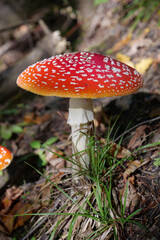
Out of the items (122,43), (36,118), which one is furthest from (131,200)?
(122,43)

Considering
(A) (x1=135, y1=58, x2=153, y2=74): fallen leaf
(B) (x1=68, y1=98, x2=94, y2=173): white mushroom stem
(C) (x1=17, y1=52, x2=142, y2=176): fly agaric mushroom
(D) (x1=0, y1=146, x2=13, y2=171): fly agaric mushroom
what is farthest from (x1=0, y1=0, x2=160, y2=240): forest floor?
(C) (x1=17, y1=52, x2=142, y2=176): fly agaric mushroom

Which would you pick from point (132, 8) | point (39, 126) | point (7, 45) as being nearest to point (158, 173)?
point (39, 126)

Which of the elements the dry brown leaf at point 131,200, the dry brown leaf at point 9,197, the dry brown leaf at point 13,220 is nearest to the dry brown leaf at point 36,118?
the dry brown leaf at point 9,197

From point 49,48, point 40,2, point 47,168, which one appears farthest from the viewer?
point 40,2

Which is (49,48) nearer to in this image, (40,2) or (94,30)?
(94,30)

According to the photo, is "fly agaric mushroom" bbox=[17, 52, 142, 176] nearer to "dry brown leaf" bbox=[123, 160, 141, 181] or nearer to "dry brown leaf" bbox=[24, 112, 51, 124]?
"dry brown leaf" bbox=[123, 160, 141, 181]

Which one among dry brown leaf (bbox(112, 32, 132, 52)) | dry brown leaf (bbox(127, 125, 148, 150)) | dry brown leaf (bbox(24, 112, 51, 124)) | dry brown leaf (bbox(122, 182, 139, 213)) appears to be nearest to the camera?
dry brown leaf (bbox(122, 182, 139, 213))
